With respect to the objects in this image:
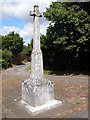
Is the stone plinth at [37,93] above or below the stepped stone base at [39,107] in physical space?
above

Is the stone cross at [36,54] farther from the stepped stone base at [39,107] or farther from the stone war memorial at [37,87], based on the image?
the stepped stone base at [39,107]

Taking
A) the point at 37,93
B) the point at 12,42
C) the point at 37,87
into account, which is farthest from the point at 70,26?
the point at 12,42

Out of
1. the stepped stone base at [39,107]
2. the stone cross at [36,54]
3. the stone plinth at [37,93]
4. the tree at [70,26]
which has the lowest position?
the stepped stone base at [39,107]

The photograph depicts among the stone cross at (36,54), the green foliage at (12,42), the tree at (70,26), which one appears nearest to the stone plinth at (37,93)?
the stone cross at (36,54)

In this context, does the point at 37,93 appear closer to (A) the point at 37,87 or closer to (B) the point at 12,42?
(A) the point at 37,87

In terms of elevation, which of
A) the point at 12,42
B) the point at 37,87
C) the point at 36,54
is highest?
the point at 12,42

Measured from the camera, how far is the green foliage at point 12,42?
31.2 metres

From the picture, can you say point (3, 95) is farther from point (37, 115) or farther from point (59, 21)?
point (59, 21)

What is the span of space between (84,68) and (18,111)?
13.0m

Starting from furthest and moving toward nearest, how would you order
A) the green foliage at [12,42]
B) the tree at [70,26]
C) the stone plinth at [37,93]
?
the green foliage at [12,42]
the tree at [70,26]
the stone plinth at [37,93]

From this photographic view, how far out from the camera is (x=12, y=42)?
31.7m

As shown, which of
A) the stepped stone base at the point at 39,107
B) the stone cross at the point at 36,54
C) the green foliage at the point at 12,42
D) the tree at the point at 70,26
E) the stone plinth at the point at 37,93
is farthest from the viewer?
the green foliage at the point at 12,42

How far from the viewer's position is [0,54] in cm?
2244

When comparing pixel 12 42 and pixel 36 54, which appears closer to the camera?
pixel 36 54
